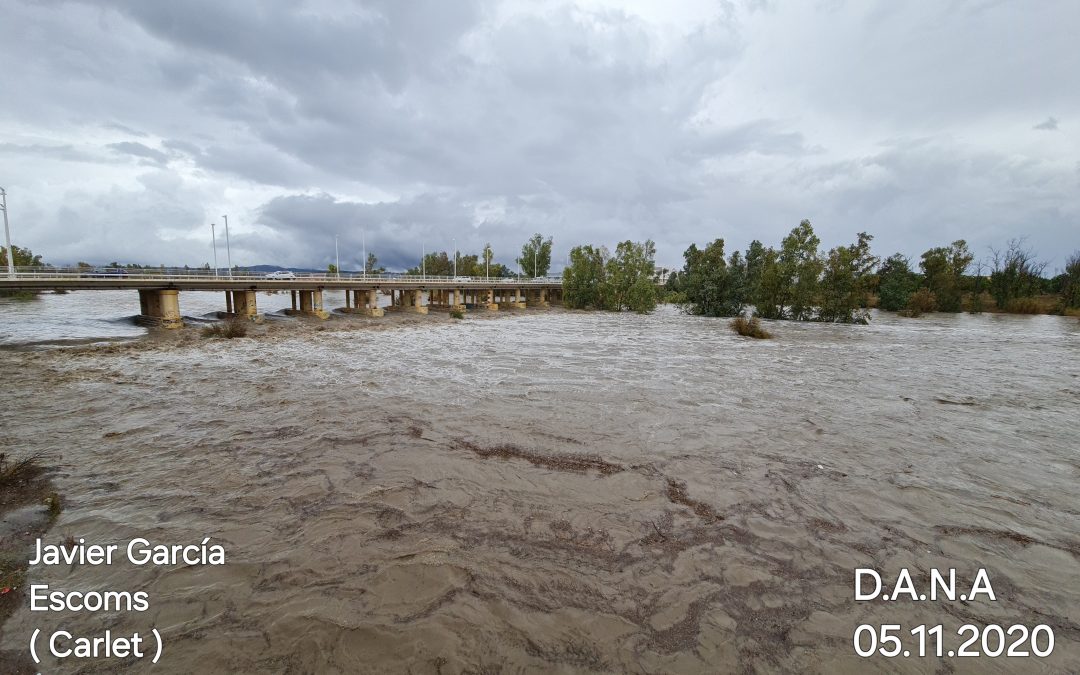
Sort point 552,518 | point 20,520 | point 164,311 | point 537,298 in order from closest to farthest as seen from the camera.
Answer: point 20,520, point 552,518, point 164,311, point 537,298

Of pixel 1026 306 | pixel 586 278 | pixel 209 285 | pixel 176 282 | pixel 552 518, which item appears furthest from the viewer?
pixel 586 278

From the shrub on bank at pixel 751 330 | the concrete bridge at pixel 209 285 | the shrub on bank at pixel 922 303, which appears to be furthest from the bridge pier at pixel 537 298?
the shrub on bank at pixel 922 303

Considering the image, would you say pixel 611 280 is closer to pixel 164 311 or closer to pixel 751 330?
pixel 751 330

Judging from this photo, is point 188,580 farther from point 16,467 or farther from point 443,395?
point 443,395

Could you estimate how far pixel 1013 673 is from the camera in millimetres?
3566

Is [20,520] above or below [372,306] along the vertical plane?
above

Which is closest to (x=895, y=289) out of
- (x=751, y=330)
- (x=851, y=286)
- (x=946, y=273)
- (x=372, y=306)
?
(x=946, y=273)

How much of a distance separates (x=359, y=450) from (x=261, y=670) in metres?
5.11

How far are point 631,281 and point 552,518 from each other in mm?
74132

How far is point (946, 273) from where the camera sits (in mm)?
77250

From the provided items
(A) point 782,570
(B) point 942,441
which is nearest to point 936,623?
(A) point 782,570

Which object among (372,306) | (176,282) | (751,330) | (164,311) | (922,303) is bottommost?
(372,306)

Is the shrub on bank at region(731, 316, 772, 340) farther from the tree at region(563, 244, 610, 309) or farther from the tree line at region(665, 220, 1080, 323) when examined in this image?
the tree at region(563, 244, 610, 309)

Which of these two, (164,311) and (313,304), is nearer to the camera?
(164,311)
